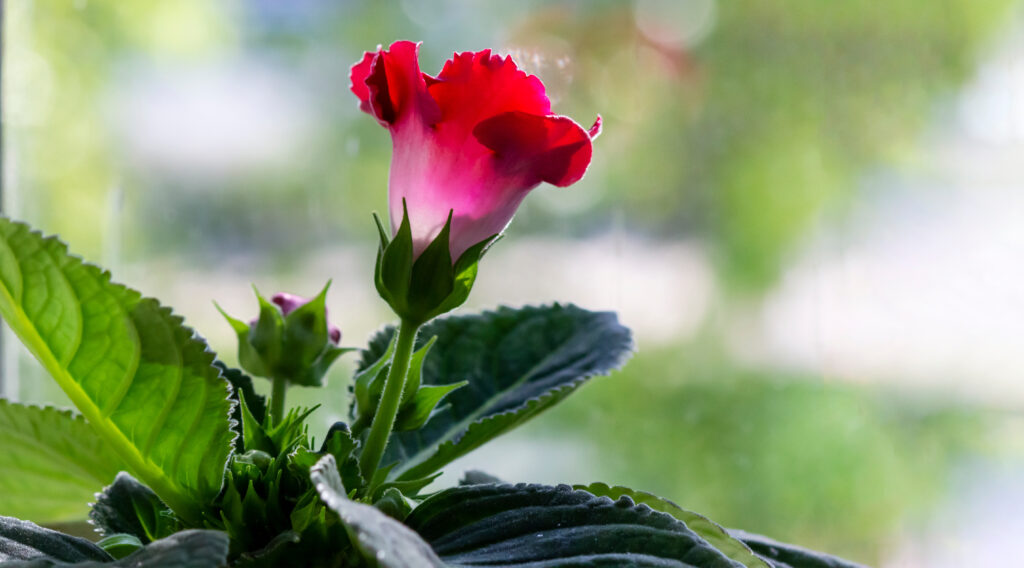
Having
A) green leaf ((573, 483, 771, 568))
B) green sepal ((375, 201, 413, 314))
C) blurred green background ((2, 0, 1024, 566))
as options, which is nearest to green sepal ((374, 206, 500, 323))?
green sepal ((375, 201, 413, 314))

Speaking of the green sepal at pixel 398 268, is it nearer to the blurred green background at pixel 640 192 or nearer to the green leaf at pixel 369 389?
the green leaf at pixel 369 389

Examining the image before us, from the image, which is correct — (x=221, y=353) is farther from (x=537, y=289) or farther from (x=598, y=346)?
(x=598, y=346)

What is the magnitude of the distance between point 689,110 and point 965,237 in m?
0.33

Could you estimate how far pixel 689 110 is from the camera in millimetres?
1000

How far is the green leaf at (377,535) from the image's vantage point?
0.24 m

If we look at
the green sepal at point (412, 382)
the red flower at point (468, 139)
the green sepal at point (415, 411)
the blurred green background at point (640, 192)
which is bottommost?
the green sepal at point (415, 411)

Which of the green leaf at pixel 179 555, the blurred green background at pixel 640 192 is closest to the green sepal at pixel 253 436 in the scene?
the green leaf at pixel 179 555

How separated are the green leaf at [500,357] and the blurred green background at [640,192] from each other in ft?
1.32

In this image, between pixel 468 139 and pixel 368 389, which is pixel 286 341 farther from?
pixel 468 139

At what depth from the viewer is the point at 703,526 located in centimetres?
38

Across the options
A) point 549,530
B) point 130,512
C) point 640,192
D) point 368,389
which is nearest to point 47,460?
point 130,512

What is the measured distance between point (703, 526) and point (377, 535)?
178 mm

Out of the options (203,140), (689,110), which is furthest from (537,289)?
(203,140)

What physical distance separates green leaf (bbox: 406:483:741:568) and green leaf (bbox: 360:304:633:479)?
0.11 meters
